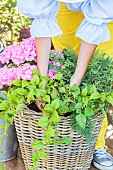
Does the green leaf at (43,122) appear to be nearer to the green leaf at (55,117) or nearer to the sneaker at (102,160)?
the green leaf at (55,117)

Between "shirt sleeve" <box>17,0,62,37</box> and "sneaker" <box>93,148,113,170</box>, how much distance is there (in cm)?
87

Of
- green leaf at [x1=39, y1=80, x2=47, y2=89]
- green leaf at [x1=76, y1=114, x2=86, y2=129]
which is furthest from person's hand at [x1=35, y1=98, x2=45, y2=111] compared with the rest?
green leaf at [x1=76, y1=114, x2=86, y2=129]

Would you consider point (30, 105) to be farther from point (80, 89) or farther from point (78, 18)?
point (78, 18)

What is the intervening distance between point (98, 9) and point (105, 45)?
530mm

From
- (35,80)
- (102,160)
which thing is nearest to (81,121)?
(35,80)

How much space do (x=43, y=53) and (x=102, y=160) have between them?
2.64ft

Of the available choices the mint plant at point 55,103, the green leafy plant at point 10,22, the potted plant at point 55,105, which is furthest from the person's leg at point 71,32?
the green leafy plant at point 10,22

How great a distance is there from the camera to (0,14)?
14.3 ft

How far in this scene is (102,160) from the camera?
9.56ft

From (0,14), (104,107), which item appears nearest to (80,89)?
(104,107)

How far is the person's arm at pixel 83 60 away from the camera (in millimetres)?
2475

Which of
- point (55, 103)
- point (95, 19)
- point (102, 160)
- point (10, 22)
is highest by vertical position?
point (95, 19)

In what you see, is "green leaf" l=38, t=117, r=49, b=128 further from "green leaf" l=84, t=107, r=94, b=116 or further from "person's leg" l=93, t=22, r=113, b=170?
"person's leg" l=93, t=22, r=113, b=170

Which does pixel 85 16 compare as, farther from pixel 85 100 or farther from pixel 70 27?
pixel 70 27
